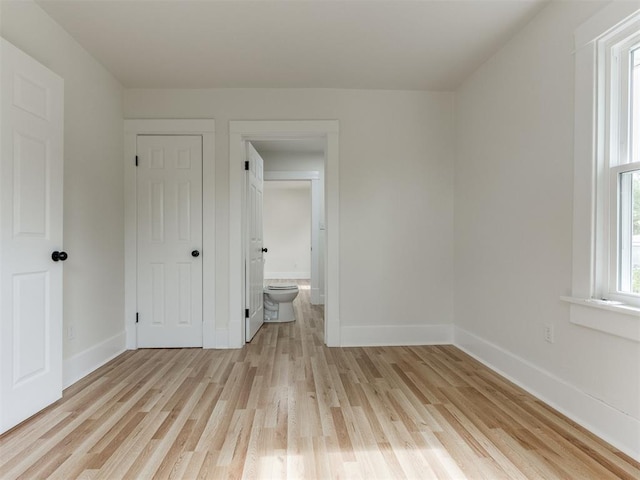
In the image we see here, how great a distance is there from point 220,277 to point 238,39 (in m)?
2.01

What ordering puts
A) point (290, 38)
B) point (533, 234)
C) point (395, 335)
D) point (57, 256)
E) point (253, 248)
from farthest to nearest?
point (253, 248)
point (395, 335)
point (290, 38)
point (533, 234)
point (57, 256)

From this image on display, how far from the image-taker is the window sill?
1.72 metres

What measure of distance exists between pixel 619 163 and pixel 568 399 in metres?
1.33

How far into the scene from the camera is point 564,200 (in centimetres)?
218

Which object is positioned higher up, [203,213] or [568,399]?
[203,213]

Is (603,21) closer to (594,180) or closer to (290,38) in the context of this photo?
(594,180)

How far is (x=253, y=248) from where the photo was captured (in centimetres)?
397

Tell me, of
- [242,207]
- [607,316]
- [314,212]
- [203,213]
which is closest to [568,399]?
[607,316]

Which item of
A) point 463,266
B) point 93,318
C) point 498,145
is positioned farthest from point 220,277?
point 498,145

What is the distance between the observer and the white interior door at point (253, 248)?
369 centimetres

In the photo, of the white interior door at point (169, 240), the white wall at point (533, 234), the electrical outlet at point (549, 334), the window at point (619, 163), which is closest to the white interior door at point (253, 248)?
the white interior door at point (169, 240)

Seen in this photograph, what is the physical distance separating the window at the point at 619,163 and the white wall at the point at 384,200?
1.67 meters

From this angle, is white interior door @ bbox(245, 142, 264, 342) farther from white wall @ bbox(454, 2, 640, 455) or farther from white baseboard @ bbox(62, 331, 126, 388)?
white wall @ bbox(454, 2, 640, 455)

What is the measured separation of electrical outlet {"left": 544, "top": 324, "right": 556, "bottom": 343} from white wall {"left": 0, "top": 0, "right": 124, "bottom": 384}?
320cm
